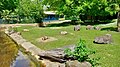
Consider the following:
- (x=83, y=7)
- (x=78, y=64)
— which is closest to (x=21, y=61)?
(x=78, y=64)

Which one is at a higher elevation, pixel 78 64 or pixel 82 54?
pixel 82 54

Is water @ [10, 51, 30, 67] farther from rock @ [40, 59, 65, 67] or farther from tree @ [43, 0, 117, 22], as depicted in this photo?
tree @ [43, 0, 117, 22]

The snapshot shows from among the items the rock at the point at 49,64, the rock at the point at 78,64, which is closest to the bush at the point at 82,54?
the rock at the point at 78,64

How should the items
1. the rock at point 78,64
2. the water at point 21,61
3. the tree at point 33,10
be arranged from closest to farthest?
1. the rock at point 78,64
2. the water at point 21,61
3. the tree at point 33,10

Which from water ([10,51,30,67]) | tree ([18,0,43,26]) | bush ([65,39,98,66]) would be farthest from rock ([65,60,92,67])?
tree ([18,0,43,26])

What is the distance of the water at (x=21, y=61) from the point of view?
782 inches

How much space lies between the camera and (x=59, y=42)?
2781 centimetres

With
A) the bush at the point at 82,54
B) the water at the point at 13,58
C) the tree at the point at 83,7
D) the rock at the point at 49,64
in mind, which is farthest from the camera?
the tree at the point at 83,7

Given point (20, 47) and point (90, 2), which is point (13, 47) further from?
point (90, 2)

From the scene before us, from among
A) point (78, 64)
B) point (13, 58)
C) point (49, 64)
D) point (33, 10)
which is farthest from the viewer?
point (33, 10)

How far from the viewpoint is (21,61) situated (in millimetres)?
21422

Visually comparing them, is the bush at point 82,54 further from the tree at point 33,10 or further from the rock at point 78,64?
the tree at point 33,10

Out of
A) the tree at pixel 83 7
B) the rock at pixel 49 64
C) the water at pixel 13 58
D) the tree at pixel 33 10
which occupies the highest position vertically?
the rock at pixel 49 64

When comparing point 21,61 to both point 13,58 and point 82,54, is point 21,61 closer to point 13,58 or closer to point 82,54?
point 13,58
